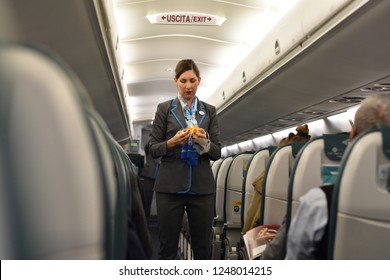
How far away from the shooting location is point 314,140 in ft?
5.58

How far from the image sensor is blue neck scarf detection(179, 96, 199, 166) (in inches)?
78.4

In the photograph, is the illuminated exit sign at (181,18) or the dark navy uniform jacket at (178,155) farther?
the illuminated exit sign at (181,18)

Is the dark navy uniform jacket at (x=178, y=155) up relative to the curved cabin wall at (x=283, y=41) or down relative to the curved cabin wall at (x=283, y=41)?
down

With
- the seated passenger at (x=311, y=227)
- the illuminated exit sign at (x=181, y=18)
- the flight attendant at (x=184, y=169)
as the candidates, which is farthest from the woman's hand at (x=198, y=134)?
the illuminated exit sign at (x=181, y=18)

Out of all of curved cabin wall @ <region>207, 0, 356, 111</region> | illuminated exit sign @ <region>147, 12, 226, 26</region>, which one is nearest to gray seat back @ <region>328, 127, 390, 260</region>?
curved cabin wall @ <region>207, 0, 356, 111</region>

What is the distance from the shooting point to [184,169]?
204 centimetres

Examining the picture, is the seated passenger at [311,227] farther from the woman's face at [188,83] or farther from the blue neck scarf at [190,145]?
the woman's face at [188,83]

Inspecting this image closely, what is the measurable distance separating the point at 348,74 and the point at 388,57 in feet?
2.11

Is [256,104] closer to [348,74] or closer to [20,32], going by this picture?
[348,74]

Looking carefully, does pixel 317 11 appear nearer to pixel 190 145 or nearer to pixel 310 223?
pixel 190 145

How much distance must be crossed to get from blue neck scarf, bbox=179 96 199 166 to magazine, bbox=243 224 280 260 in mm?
436

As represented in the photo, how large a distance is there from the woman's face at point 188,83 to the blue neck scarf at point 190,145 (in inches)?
2.2

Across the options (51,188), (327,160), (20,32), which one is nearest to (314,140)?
(327,160)

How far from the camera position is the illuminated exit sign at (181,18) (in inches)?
167
